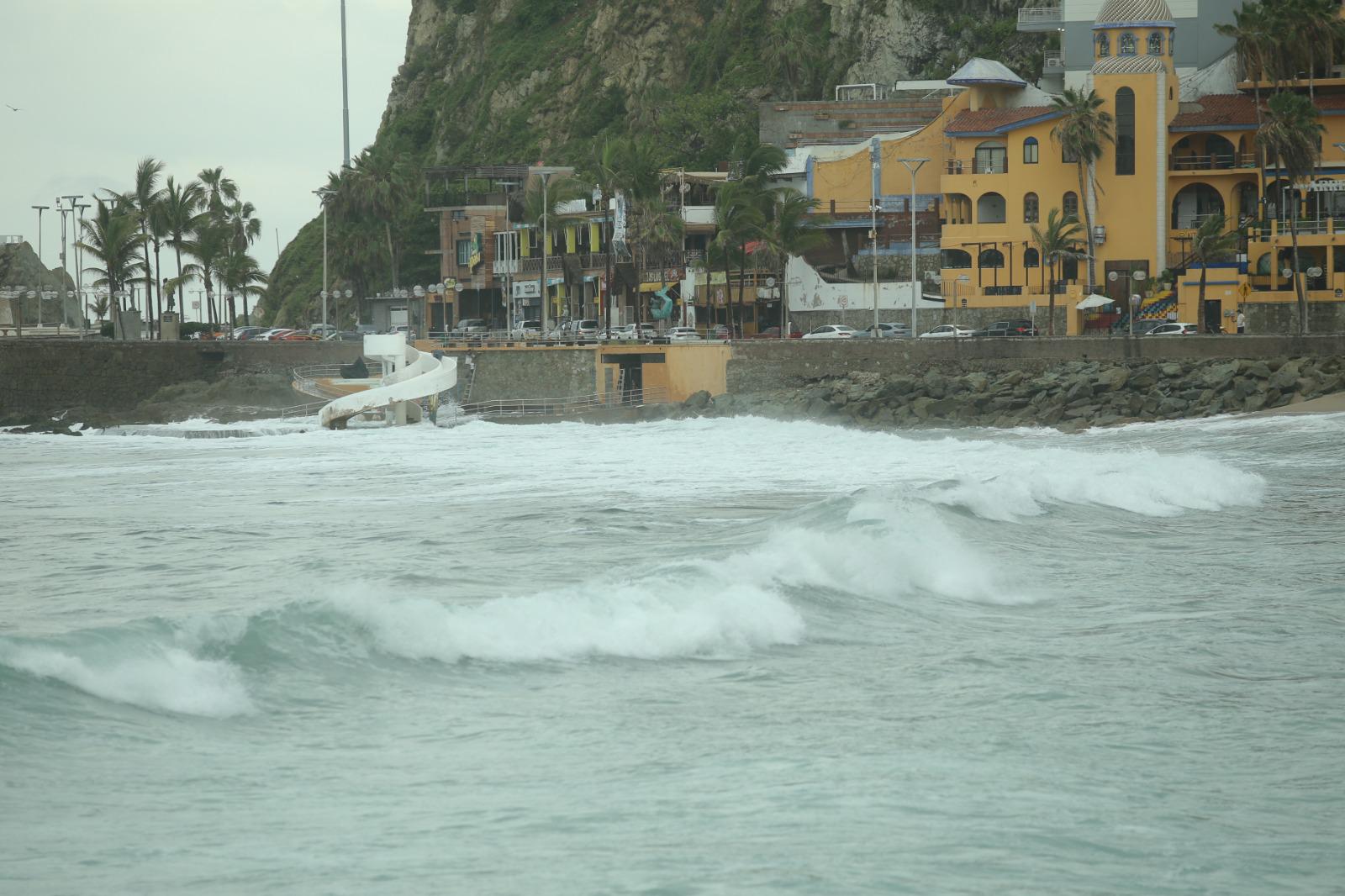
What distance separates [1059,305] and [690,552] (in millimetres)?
43866

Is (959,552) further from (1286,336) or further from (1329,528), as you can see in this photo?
(1286,336)

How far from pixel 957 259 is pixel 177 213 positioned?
36.7 m

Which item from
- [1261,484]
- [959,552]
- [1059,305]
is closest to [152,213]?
[1059,305]

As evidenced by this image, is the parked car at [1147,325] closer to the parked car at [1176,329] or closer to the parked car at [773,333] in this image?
the parked car at [1176,329]

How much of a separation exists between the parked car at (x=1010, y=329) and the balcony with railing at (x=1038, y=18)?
22.5 m

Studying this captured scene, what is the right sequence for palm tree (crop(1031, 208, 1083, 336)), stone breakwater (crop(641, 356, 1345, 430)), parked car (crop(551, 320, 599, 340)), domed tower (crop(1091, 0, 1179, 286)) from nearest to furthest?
stone breakwater (crop(641, 356, 1345, 430)) → palm tree (crop(1031, 208, 1083, 336)) → domed tower (crop(1091, 0, 1179, 286)) → parked car (crop(551, 320, 599, 340))

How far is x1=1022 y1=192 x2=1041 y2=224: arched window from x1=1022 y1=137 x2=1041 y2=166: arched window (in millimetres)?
1254

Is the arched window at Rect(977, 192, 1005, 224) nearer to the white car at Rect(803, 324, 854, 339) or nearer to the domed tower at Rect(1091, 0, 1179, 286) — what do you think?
the domed tower at Rect(1091, 0, 1179, 286)

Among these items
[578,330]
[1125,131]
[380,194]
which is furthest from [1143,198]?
[380,194]

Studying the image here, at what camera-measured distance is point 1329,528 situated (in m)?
19.2

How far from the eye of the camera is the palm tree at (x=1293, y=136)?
53.6 meters

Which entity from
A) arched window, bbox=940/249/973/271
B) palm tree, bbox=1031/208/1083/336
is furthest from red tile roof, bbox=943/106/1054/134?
arched window, bbox=940/249/973/271

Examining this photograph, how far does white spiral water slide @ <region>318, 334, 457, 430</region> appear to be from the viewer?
4966 centimetres

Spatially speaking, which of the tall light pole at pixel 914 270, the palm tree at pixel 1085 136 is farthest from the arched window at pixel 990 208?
the palm tree at pixel 1085 136
